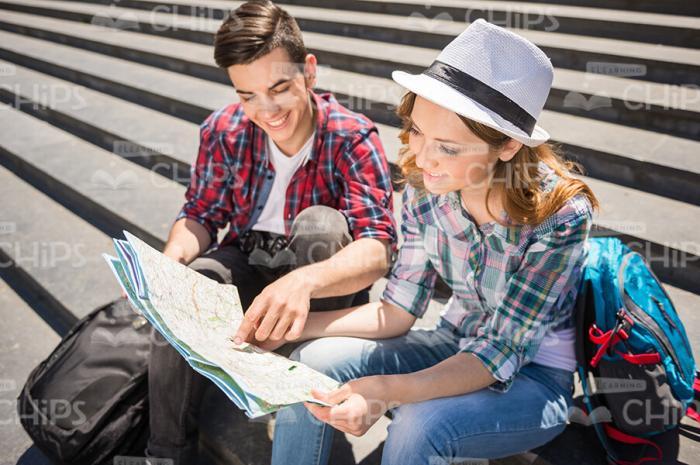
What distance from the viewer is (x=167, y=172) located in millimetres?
4223

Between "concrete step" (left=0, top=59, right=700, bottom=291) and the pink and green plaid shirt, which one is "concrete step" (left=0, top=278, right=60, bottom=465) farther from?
the pink and green plaid shirt

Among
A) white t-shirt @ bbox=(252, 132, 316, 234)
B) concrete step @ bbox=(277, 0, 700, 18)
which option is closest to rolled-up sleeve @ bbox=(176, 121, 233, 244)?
white t-shirt @ bbox=(252, 132, 316, 234)

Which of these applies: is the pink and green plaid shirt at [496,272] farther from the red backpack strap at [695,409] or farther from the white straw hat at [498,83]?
the red backpack strap at [695,409]

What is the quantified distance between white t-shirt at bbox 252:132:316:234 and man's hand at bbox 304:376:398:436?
3.17 ft

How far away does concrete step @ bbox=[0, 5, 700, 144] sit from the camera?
3.33 metres

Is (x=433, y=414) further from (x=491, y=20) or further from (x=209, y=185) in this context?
(x=491, y=20)

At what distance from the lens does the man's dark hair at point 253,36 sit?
6.35 feet

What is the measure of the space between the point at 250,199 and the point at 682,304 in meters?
1.81

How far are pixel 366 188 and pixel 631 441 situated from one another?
115cm

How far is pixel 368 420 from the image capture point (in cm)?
145

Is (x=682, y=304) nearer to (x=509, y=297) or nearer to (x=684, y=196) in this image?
(x=684, y=196)

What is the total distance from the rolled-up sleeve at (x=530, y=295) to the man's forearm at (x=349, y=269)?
451mm

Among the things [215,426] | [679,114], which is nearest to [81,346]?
[215,426]

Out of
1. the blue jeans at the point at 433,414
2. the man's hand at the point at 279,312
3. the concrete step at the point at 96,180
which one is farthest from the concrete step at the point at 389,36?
the man's hand at the point at 279,312
